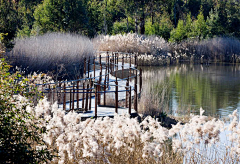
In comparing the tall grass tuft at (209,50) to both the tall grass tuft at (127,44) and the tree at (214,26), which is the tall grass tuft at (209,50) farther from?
the tall grass tuft at (127,44)

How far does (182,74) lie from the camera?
26906mm

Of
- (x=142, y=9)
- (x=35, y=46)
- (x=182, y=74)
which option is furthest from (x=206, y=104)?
(x=142, y=9)

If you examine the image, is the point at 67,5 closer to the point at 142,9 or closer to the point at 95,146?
the point at 142,9

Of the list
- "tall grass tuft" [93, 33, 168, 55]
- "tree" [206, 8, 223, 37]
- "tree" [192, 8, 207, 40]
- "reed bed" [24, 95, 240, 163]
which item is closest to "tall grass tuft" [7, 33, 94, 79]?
"tall grass tuft" [93, 33, 168, 55]

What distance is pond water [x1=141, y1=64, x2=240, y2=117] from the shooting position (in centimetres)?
1569

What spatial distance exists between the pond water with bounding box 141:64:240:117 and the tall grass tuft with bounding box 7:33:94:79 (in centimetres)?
389

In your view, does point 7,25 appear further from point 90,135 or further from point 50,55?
point 90,135

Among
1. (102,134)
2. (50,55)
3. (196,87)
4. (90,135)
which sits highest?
(50,55)

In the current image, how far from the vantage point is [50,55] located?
746 inches

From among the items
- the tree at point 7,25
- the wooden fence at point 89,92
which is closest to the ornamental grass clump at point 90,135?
the wooden fence at point 89,92

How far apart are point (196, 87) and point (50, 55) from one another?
323 inches

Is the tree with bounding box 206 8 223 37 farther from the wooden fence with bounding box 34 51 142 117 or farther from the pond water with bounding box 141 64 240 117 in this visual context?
the wooden fence with bounding box 34 51 142 117

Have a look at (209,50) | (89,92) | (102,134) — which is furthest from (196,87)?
(102,134)

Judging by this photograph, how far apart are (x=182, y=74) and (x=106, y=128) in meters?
22.0
